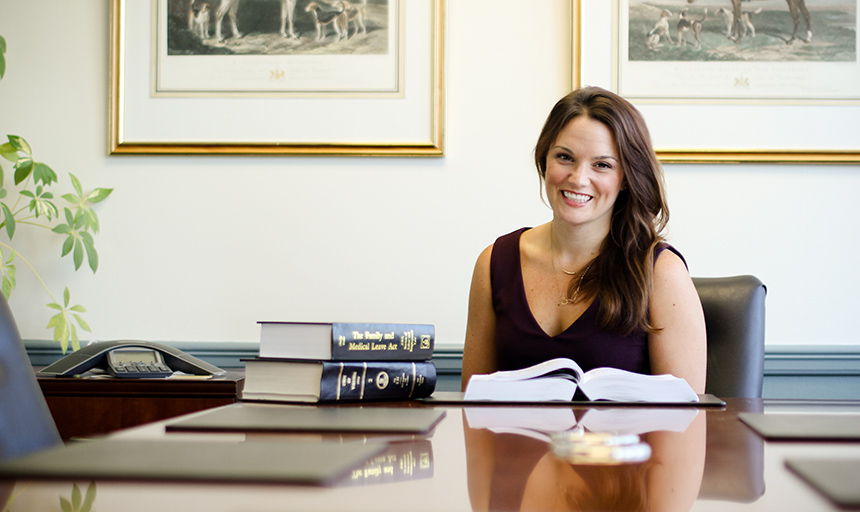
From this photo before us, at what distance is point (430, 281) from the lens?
7.93 ft

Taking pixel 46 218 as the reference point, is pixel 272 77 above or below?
above

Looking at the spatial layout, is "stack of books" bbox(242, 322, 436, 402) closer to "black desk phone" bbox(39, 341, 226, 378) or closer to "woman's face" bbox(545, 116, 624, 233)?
"woman's face" bbox(545, 116, 624, 233)

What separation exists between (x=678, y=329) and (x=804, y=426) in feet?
2.55

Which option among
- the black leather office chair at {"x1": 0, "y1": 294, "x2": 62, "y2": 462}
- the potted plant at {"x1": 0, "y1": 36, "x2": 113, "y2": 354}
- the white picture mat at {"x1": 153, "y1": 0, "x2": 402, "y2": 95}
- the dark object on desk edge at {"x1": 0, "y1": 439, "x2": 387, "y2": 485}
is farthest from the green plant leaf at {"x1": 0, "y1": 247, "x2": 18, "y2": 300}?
the dark object on desk edge at {"x1": 0, "y1": 439, "x2": 387, "y2": 485}

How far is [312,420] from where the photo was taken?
35.8 inches

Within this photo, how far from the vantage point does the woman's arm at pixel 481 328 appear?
75.4 inches

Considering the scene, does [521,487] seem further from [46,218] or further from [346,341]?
[46,218]

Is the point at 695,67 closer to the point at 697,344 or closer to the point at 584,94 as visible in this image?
the point at 584,94

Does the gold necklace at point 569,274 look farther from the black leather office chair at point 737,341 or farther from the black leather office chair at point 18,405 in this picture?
the black leather office chair at point 18,405

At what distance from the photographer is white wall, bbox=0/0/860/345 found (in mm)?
2393

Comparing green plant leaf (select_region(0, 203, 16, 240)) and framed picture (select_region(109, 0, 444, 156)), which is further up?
framed picture (select_region(109, 0, 444, 156))

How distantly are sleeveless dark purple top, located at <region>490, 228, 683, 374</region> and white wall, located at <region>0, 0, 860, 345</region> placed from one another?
0.51 meters

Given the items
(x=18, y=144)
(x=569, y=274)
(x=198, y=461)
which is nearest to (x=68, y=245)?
(x=18, y=144)

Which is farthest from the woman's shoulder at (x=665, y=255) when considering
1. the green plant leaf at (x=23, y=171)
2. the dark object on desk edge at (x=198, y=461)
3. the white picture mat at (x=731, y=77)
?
the green plant leaf at (x=23, y=171)
